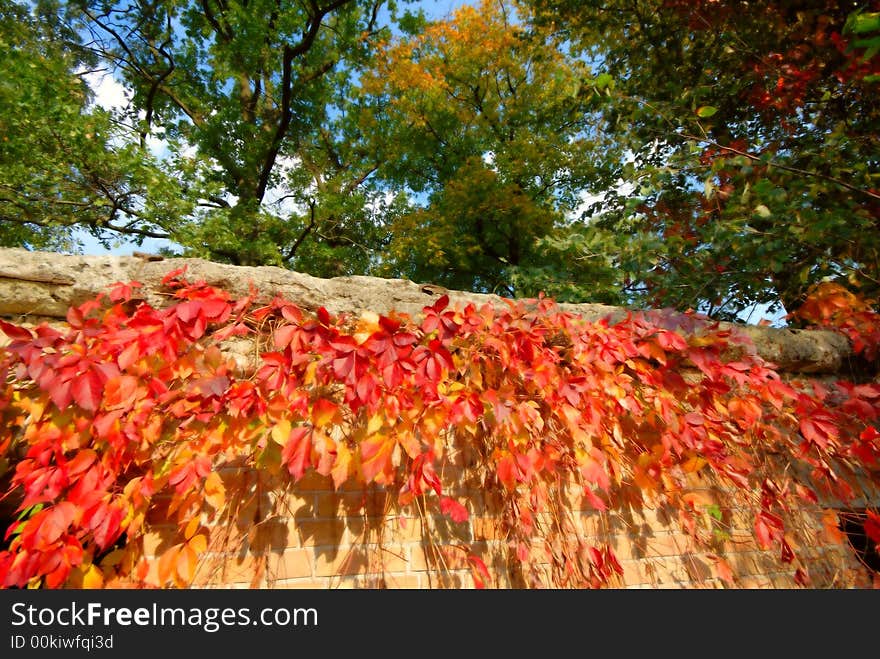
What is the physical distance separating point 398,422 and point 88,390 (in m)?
0.92

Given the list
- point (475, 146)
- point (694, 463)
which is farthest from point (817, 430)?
point (475, 146)

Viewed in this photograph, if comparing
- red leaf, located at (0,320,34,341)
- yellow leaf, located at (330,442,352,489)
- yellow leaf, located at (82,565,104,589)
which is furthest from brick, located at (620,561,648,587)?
red leaf, located at (0,320,34,341)

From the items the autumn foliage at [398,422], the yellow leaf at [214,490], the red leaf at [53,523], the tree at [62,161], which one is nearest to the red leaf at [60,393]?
the autumn foliage at [398,422]

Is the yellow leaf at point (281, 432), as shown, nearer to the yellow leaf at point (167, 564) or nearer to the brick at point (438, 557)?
the yellow leaf at point (167, 564)

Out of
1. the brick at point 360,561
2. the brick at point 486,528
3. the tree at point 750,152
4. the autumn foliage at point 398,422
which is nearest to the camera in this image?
the autumn foliage at point 398,422

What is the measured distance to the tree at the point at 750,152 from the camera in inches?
104

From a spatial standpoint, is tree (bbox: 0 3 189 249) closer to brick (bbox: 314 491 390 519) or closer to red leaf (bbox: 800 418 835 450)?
brick (bbox: 314 491 390 519)

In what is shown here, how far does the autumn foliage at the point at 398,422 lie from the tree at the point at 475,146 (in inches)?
245

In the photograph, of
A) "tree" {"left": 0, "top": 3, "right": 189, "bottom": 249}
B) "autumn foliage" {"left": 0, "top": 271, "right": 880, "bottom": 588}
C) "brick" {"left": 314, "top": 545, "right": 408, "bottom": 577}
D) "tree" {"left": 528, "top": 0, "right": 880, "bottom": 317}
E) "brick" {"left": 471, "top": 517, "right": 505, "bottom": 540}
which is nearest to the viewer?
"autumn foliage" {"left": 0, "top": 271, "right": 880, "bottom": 588}

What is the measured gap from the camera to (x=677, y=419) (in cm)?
173

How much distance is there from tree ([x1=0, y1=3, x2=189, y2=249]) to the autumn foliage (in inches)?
272

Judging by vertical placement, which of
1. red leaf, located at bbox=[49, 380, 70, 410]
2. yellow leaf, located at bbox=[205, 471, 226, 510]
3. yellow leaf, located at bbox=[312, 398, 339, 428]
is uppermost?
red leaf, located at bbox=[49, 380, 70, 410]

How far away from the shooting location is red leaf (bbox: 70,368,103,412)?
1.16 meters
